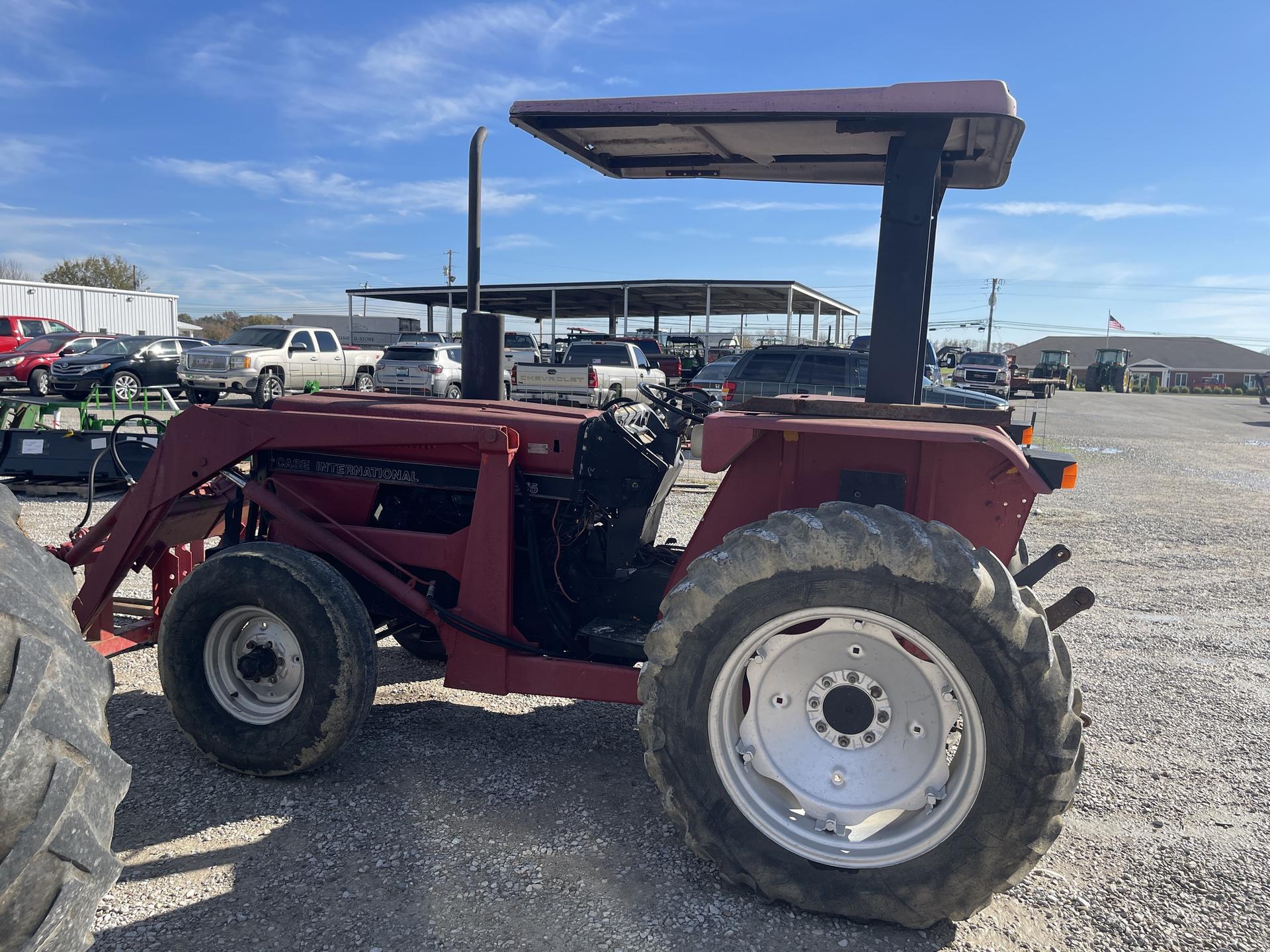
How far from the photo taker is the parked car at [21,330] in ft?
→ 81.3

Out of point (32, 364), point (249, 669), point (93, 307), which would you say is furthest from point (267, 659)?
point (93, 307)

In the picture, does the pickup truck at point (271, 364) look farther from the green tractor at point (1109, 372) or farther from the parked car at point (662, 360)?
the green tractor at point (1109, 372)

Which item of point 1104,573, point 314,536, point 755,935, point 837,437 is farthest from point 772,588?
point 1104,573

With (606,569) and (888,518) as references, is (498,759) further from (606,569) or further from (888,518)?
(888,518)

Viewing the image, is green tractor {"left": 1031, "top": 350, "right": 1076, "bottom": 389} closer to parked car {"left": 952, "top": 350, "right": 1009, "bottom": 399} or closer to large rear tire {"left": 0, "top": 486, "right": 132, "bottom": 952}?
parked car {"left": 952, "top": 350, "right": 1009, "bottom": 399}

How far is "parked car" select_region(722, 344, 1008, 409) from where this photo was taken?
15.1 metres

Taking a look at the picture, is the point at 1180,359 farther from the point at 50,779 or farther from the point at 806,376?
the point at 50,779

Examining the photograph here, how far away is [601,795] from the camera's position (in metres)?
3.38

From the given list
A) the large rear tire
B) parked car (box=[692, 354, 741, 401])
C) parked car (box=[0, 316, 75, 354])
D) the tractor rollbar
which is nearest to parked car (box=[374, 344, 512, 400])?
parked car (box=[692, 354, 741, 401])

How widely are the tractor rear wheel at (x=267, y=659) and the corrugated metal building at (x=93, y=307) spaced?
37.8 meters

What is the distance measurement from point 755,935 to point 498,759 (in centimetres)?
142

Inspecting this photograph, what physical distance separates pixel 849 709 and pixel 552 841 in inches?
44.8

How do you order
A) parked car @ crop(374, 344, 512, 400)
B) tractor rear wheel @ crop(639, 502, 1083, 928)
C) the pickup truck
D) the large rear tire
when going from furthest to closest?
1. parked car @ crop(374, 344, 512, 400)
2. the pickup truck
3. tractor rear wheel @ crop(639, 502, 1083, 928)
4. the large rear tire

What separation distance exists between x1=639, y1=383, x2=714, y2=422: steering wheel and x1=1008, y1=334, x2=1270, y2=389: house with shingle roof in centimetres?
8680
